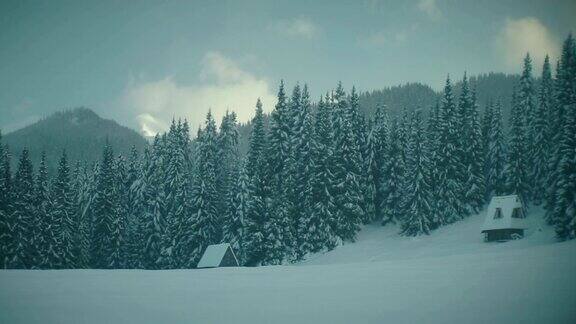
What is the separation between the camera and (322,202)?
57.7 m

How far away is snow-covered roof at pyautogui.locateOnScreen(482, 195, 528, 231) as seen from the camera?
5372 cm

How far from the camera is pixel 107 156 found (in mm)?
68438

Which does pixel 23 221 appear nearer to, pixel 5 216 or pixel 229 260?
pixel 5 216

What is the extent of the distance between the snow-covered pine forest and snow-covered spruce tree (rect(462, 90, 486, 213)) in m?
0.16

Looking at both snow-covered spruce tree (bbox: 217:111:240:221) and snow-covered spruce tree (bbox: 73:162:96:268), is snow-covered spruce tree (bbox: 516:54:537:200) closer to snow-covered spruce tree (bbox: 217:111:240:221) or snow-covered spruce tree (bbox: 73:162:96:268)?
snow-covered spruce tree (bbox: 217:111:240:221)

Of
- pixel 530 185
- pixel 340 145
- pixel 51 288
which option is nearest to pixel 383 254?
pixel 340 145

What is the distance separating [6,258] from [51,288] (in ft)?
146

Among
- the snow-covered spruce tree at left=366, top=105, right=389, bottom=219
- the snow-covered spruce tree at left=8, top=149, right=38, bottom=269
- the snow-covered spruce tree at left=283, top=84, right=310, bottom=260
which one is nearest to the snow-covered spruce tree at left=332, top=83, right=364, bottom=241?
the snow-covered spruce tree at left=366, top=105, right=389, bottom=219

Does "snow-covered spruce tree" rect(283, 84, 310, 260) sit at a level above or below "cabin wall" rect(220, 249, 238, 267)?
above

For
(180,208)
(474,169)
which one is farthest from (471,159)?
(180,208)

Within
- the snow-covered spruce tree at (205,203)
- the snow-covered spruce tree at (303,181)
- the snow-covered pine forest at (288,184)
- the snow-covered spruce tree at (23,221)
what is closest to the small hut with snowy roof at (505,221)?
the snow-covered pine forest at (288,184)

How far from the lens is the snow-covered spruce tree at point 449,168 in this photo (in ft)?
206

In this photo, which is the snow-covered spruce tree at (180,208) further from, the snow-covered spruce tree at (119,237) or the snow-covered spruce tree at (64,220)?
the snow-covered spruce tree at (64,220)

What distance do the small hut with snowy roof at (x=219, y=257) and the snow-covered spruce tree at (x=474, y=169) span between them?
34.1 m
